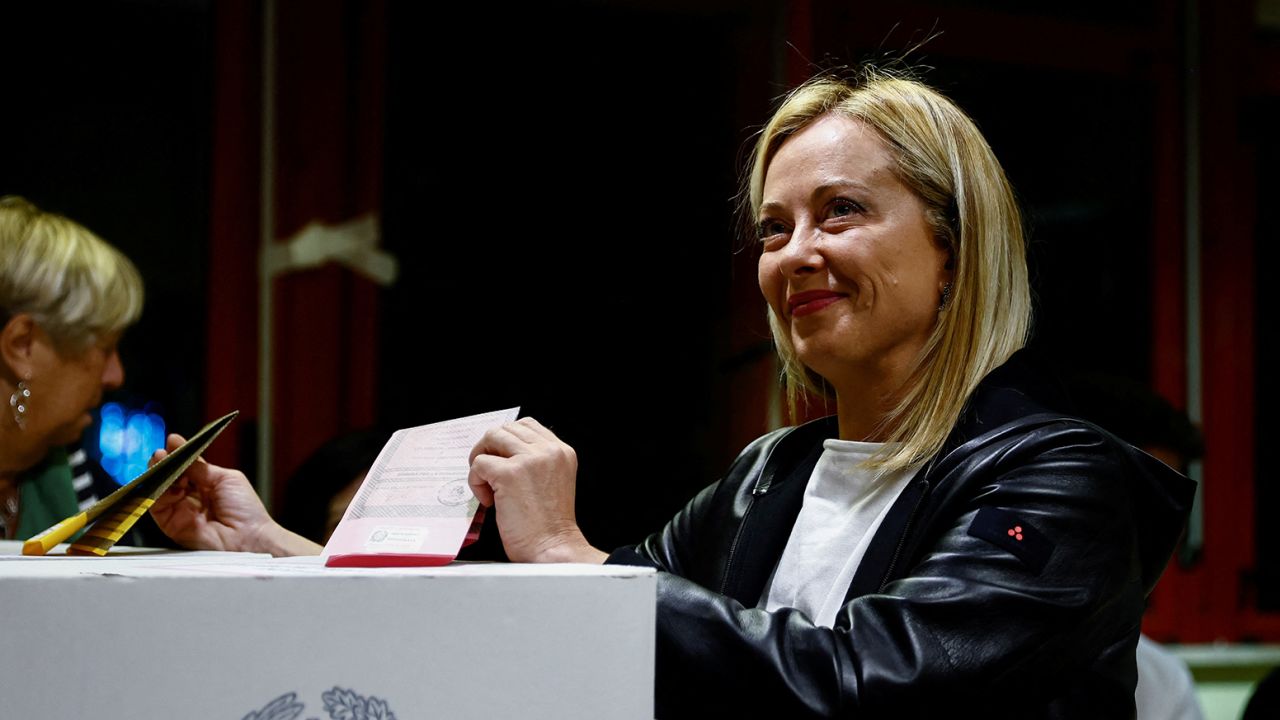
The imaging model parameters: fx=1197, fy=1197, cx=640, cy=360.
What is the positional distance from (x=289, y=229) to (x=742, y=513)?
1470mm

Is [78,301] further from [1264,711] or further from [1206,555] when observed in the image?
[1206,555]

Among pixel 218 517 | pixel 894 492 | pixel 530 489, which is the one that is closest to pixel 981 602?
pixel 894 492

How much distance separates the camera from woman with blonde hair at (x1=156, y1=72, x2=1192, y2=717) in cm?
98

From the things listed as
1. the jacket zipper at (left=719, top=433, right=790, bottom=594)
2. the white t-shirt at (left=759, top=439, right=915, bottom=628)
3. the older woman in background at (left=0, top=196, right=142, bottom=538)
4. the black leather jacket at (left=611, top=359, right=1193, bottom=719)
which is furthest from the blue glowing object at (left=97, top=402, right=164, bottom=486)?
the black leather jacket at (left=611, top=359, right=1193, bottom=719)

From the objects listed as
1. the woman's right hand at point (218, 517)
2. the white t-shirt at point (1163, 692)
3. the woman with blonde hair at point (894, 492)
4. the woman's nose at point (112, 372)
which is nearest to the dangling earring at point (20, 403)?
the woman's nose at point (112, 372)

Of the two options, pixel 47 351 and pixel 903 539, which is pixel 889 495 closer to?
pixel 903 539

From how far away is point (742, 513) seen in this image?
1420 mm

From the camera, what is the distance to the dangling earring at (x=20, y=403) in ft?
6.54

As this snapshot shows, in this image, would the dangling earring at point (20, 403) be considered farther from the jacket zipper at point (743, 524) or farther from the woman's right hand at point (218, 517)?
the jacket zipper at point (743, 524)

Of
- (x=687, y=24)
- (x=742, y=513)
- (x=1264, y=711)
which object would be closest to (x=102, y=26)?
(x=687, y=24)

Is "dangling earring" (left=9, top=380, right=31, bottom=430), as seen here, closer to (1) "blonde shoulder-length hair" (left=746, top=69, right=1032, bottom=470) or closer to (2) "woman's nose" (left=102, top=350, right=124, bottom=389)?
(2) "woman's nose" (left=102, top=350, right=124, bottom=389)

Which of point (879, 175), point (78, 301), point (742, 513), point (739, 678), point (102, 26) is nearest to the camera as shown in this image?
point (739, 678)

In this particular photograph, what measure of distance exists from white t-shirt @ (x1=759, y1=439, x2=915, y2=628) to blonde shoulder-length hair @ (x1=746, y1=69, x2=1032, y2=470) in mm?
34

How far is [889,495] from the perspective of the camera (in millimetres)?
1256
